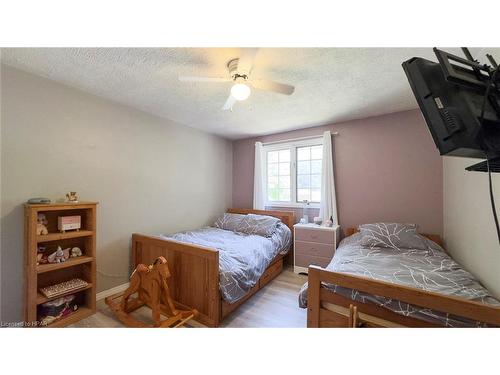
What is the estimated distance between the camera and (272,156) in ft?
11.8

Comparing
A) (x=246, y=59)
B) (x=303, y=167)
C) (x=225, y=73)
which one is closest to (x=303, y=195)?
(x=303, y=167)

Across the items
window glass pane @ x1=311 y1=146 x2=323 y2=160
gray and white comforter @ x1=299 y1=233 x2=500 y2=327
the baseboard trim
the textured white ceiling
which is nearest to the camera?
gray and white comforter @ x1=299 y1=233 x2=500 y2=327

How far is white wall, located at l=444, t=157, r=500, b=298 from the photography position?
132 cm

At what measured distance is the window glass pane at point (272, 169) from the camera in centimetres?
355

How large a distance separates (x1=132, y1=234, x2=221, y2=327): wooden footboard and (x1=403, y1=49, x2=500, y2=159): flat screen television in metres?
1.57

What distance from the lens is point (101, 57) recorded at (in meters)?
1.46

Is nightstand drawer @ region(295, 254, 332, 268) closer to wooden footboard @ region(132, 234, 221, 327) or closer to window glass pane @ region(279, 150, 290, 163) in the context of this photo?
wooden footboard @ region(132, 234, 221, 327)

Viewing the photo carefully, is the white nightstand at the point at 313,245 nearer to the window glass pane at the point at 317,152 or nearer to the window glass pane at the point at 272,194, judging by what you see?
the window glass pane at the point at 272,194

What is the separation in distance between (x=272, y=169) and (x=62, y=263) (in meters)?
2.93

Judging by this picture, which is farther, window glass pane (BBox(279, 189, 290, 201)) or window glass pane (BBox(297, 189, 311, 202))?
window glass pane (BBox(279, 189, 290, 201))

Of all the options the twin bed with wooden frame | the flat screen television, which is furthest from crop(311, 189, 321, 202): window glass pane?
the flat screen television

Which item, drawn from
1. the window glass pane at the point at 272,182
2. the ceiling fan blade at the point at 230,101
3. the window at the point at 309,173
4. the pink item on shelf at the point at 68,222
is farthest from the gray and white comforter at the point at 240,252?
the ceiling fan blade at the point at 230,101
